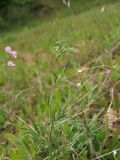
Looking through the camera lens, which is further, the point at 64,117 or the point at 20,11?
the point at 20,11

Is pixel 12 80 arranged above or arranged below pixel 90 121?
above

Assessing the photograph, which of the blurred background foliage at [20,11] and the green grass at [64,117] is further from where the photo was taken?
the blurred background foliage at [20,11]

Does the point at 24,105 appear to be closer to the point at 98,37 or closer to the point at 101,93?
the point at 101,93

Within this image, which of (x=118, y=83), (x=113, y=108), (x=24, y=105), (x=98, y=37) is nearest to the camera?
(x=113, y=108)

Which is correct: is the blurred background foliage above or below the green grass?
above

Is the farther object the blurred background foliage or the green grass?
the blurred background foliage

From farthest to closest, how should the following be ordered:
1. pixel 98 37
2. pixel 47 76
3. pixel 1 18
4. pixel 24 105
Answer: pixel 1 18 → pixel 98 37 → pixel 47 76 → pixel 24 105

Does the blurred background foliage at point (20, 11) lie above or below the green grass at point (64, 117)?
above

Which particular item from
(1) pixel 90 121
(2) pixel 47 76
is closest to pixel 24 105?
(2) pixel 47 76

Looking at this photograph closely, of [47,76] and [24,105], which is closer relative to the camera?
[24,105]

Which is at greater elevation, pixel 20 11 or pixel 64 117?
pixel 20 11

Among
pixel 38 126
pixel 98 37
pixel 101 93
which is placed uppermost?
pixel 98 37
